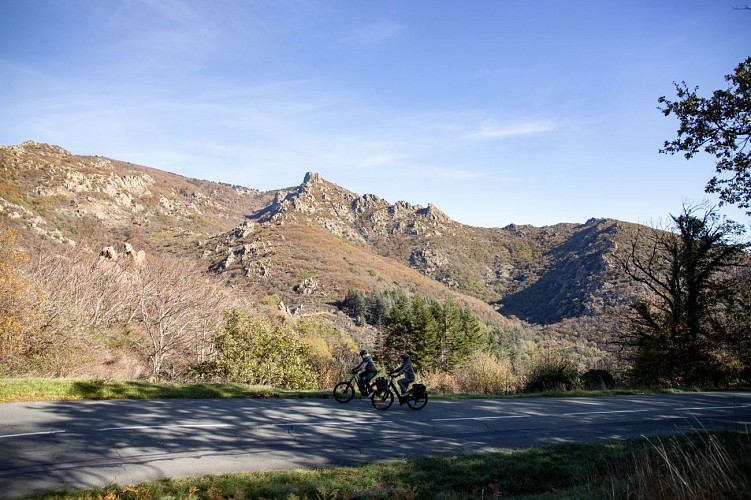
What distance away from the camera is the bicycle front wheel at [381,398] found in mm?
12055

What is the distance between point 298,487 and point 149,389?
7.95 metres

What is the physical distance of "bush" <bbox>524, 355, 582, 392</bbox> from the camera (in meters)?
18.3

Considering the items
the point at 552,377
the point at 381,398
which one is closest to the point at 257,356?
the point at 381,398

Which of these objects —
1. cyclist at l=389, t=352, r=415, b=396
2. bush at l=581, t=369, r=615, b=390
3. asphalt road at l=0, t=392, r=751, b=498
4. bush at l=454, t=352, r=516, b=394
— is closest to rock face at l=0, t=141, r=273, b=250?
bush at l=454, t=352, r=516, b=394

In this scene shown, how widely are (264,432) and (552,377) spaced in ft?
47.4

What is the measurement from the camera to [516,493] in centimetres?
644

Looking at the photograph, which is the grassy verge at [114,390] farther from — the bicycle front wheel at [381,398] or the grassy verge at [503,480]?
the grassy verge at [503,480]

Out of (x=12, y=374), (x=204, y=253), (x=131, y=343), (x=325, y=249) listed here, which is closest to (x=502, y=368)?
(x=12, y=374)

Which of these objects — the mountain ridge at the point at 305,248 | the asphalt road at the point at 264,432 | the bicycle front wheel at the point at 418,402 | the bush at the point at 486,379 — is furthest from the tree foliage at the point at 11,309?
the mountain ridge at the point at 305,248

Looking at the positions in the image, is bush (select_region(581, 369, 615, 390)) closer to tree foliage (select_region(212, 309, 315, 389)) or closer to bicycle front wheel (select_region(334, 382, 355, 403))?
bicycle front wheel (select_region(334, 382, 355, 403))

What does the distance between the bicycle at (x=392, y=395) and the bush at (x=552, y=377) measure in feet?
28.6

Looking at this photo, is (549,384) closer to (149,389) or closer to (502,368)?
(502,368)

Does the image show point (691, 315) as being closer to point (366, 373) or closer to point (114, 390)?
point (366, 373)

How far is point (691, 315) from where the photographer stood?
23.5 metres
